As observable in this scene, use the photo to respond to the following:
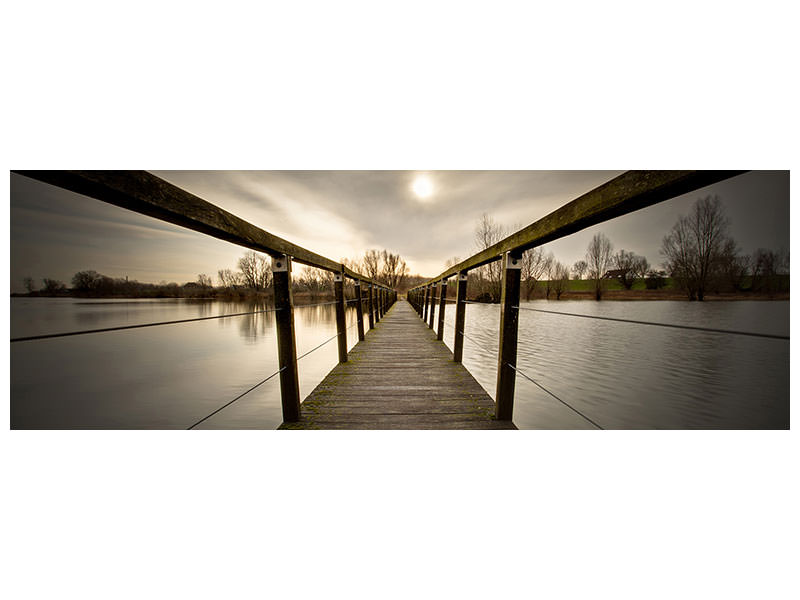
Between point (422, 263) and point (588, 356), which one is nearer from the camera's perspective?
point (588, 356)

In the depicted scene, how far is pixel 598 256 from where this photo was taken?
558cm

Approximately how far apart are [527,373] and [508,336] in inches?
166

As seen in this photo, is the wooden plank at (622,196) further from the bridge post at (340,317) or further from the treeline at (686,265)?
the treeline at (686,265)

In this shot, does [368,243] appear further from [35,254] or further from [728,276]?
[728,276]

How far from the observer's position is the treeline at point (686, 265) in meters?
4.41

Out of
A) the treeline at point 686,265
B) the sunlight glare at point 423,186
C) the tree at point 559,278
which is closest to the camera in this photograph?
the treeline at point 686,265

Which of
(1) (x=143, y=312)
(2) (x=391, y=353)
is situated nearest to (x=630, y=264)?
(2) (x=391, y=353)

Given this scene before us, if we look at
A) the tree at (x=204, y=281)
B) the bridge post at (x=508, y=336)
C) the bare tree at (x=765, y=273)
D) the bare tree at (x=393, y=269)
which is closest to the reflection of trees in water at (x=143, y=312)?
the tree at (x=204, y=281)

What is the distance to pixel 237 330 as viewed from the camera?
11.4m

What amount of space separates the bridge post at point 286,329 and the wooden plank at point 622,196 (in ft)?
3.74
